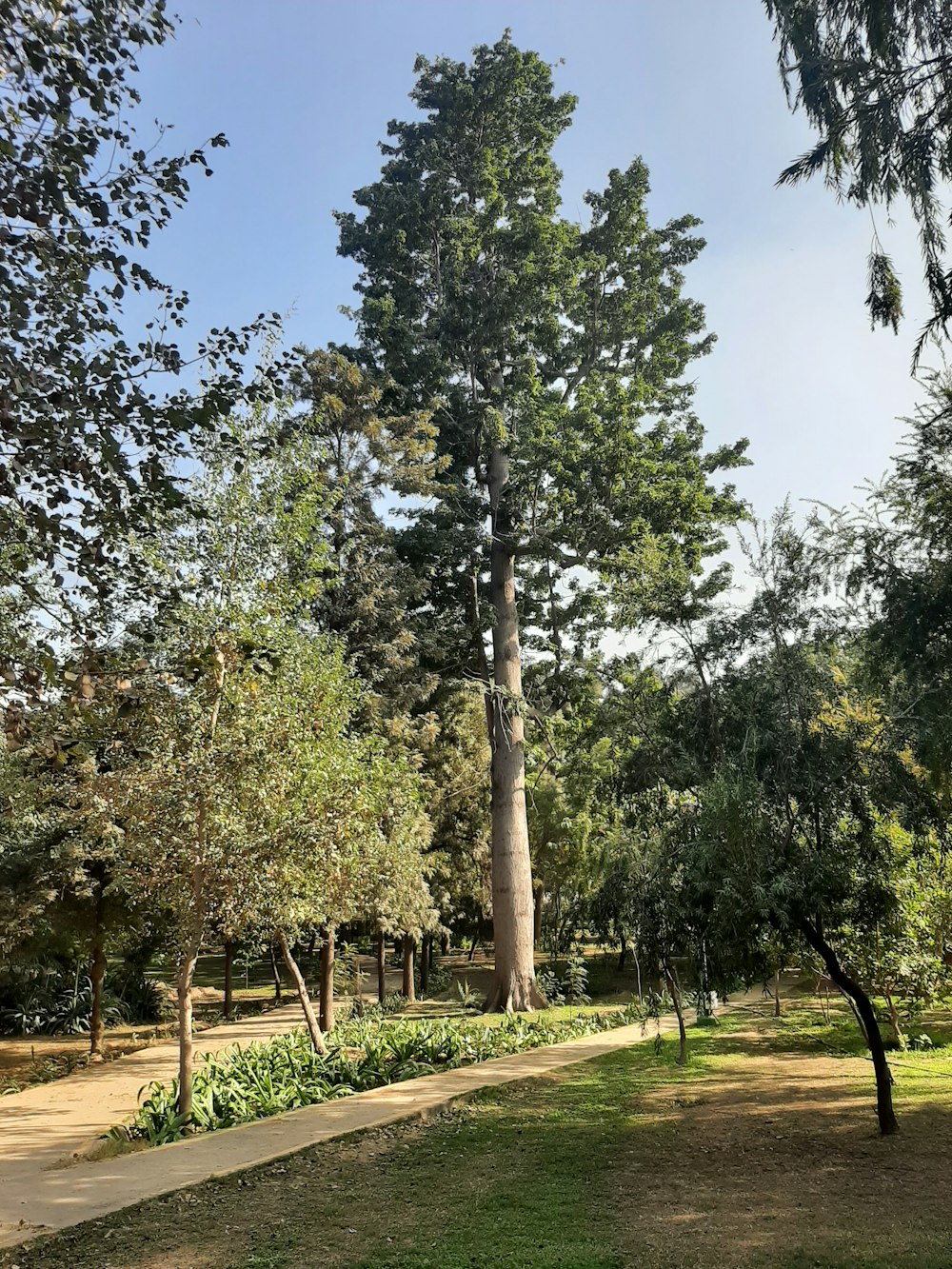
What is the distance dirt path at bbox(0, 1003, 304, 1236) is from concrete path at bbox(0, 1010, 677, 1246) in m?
0.02

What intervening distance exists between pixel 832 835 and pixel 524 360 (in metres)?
15.4

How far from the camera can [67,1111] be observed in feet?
38.4

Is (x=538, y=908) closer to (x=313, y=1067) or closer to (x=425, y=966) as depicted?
(x=425, y=966)

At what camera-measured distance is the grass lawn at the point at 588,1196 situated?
5.23 m

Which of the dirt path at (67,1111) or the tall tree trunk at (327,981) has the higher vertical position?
the tall tree trunk at (327,981)

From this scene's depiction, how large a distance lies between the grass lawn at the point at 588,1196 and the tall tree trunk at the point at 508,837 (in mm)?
8901

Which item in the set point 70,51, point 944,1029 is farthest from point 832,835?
point 944,1029

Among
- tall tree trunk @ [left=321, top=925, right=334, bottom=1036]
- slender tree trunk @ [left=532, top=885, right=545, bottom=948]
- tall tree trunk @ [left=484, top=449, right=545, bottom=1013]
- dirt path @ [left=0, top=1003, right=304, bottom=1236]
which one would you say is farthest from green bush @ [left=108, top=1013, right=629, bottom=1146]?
slender tree trunk @ [left=532, top=885, right=545, bottom=948]

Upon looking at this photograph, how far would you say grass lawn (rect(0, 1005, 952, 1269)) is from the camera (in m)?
5.23

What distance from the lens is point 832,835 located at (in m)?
8.17

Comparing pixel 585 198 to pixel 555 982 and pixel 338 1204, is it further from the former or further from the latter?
pixel 338 1204

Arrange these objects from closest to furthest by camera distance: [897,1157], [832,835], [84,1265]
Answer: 1. [84,1265]
2. [897,1157]
3. [832,835]

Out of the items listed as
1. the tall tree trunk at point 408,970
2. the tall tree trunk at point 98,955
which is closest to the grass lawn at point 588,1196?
the tall tree trunk at point 98,955

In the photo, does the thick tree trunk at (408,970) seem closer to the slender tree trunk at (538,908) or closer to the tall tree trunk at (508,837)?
the tall tree trunk at (508,837)
